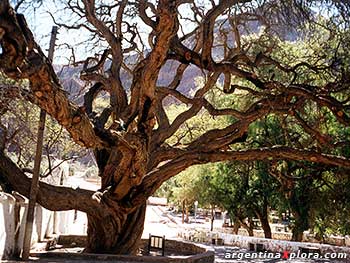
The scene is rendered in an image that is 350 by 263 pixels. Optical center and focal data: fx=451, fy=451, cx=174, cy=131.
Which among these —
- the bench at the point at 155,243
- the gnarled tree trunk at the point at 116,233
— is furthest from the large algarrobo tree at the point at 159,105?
the bench at the point at 155,243

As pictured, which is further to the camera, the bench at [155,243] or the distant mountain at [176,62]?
the bench at [155,243]

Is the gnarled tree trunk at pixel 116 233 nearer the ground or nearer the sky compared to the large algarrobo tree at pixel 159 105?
nearer the ground

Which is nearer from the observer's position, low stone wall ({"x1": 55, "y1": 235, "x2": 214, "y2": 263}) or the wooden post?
the wooden post

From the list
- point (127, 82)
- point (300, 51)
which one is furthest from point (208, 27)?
point (300, 51)

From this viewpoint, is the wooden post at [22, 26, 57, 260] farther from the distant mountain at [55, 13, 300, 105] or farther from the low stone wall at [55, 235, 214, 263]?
the distant mountain at [55, 13, 300, 105]

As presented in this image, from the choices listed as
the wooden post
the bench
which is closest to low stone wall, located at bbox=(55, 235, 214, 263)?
the bench

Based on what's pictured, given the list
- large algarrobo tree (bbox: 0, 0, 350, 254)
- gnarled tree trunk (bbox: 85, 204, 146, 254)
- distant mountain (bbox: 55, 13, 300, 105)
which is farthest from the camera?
distant mountain (bbox: 55, 13, 300, 105)

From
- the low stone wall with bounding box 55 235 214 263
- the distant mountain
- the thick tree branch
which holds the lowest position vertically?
the low stone wall with bounding box 55 235 214 263

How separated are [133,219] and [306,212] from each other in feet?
33.6

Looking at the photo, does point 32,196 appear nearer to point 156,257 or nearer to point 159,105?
point 156,257

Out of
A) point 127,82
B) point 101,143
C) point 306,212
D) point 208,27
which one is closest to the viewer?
point 101,143

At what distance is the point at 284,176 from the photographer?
11445 mm

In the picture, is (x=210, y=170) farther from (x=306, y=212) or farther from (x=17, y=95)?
(x=17, y=95)

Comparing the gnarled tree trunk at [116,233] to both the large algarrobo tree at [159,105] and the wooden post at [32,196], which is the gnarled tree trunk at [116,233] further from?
the wooden post at [32,196]
